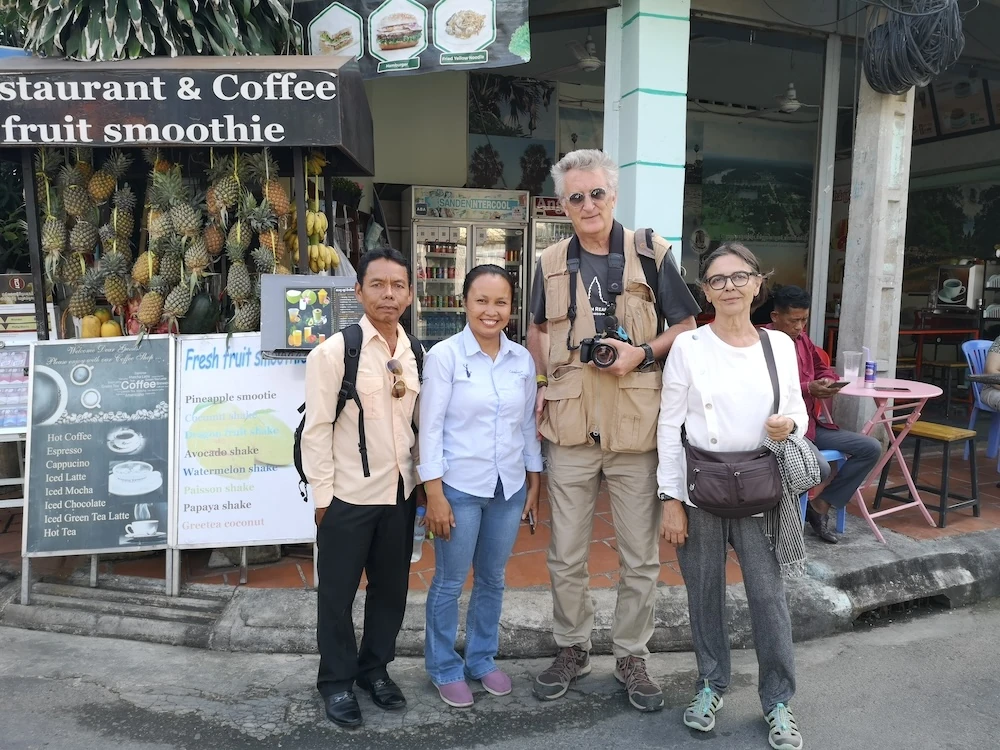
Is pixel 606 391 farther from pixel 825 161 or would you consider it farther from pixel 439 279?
pixel 439 279

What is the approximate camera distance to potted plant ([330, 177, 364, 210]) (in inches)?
241

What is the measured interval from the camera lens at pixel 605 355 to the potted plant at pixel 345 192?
410 cm

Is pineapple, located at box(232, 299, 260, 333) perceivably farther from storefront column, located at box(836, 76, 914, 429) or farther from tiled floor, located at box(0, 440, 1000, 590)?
storefront column, located at box(836, 76, 914, 429)

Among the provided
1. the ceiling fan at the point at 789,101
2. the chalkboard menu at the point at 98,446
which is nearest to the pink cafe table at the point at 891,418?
the chalkboard menu at the point at 98,446

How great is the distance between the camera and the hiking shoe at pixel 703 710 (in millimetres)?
2703

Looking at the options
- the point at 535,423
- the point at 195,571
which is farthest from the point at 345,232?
the point at 535,423

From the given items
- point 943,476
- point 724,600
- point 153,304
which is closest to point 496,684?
point 724,600

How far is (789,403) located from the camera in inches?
101

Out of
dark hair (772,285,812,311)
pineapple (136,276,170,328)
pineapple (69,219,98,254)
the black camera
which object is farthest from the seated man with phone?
pineapple (69,219,98,254)

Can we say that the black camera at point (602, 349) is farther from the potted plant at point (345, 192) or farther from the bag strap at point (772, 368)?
the potted plant at point (345, 192)

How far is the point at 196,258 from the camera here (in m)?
3.76

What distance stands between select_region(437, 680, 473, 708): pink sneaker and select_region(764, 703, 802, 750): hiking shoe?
113 cm

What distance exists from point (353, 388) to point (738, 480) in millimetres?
1368

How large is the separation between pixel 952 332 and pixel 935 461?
392 cm
